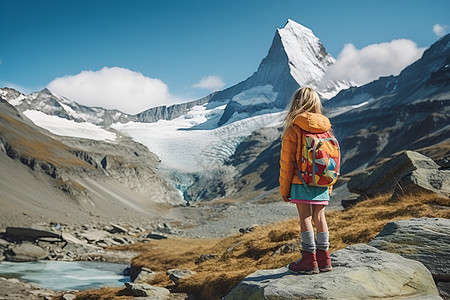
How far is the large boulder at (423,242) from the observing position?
6.05 metres

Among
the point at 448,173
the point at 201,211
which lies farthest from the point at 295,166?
the point at 201,211

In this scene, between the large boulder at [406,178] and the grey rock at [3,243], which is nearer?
the large boulder at [406,178]

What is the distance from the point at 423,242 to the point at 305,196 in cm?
269

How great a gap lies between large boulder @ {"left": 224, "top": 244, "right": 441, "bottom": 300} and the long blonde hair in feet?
8.30

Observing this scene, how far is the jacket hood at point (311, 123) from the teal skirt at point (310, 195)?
0.98 meters

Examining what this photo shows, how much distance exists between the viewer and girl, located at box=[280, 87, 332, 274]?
5762 millimetres

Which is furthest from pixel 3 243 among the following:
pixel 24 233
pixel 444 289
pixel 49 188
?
pixel 49 188

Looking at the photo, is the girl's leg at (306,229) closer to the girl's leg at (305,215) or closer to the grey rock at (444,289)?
the girl's leg at (305,215)

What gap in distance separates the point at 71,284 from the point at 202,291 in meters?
15.0

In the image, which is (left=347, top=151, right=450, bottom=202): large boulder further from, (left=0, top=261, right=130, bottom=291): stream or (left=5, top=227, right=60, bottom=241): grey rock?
(left=5, top=227, right=60, bottom=241): grey rock

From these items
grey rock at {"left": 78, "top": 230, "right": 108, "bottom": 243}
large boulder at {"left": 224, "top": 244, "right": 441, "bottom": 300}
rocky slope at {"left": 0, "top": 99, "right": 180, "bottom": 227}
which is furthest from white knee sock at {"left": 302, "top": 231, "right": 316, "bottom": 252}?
rocky slope at {"left": 0, "top": 99, "right": 180, "bottom": 227}

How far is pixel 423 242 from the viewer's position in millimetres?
6566

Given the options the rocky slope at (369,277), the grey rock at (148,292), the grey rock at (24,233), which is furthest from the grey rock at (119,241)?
the rocky slope at (369,277)

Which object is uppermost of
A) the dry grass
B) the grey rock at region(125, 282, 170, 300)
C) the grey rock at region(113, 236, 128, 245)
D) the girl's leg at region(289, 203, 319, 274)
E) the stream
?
the girl's leg at region(289, 203, 319, 274)
